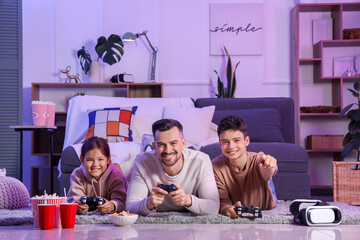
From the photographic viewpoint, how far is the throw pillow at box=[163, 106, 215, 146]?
3.74 metres

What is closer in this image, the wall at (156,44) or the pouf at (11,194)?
the pouf at (11,194)

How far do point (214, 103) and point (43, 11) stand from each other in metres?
2.15

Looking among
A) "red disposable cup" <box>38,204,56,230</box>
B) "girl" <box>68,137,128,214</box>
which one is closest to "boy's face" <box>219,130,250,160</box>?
"girl" <box>68,137,128,214</box>

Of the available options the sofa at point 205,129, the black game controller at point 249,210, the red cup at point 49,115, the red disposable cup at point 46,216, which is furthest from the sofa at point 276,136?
the red disposable cup at point 46,216

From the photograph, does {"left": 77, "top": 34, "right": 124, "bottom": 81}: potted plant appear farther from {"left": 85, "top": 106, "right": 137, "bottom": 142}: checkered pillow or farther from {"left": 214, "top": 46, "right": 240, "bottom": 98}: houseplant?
{"left": 85, "top": 106, "right": 137, "bottom": 142}: checkered pillow

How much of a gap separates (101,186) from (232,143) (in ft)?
2.37

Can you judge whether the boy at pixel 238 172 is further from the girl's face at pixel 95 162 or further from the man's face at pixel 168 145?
the girl's face at pixel 95 162

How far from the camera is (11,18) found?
5340 millimetres

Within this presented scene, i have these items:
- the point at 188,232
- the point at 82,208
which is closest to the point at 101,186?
the point at 82,208

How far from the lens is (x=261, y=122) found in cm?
396

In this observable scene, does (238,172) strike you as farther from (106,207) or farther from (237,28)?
(237,28)

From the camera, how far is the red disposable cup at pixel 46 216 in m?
2.15

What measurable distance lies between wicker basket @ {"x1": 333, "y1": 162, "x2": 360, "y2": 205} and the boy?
1.73 meters

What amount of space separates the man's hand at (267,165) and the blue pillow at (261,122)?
1.39 metres
